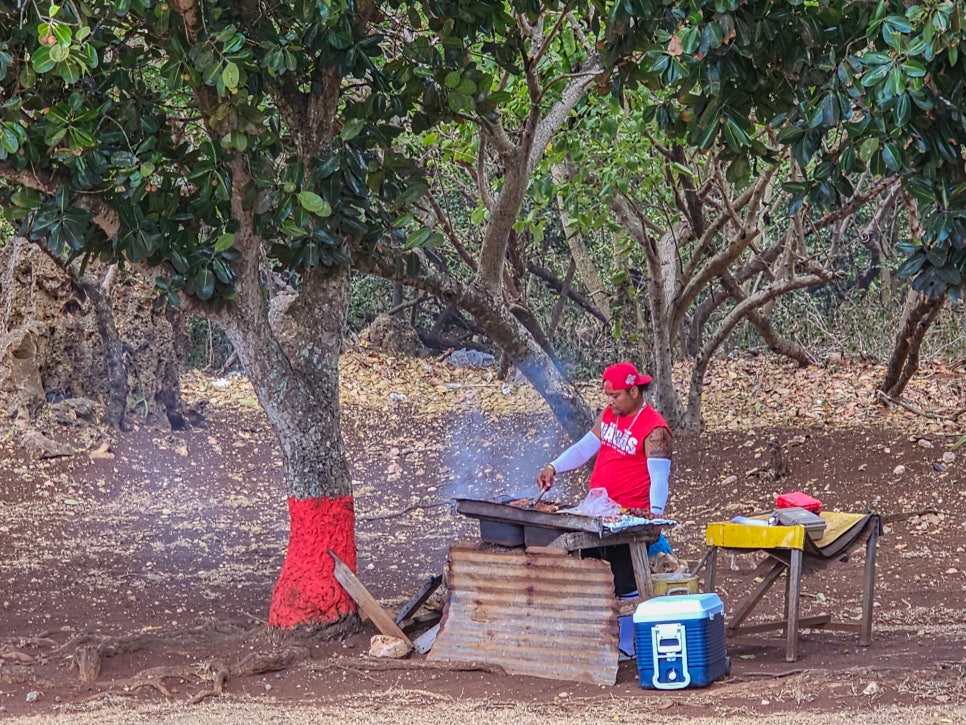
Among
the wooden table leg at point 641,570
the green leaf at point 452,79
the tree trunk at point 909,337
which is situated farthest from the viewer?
the tree trunk at point 909,337

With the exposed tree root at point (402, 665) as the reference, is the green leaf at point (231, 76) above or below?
above

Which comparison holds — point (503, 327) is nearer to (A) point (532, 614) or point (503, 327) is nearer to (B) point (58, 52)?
(A) point (532, 614)

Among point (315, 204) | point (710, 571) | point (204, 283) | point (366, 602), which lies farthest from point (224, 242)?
point (710, 571)

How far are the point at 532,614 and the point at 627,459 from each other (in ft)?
3.38

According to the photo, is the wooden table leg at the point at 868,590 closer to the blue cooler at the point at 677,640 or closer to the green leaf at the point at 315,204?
the blue cooler at the point at 677,640

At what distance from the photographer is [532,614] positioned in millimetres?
5527

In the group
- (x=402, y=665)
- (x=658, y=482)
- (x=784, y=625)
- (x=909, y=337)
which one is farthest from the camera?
(x=909, y=337)

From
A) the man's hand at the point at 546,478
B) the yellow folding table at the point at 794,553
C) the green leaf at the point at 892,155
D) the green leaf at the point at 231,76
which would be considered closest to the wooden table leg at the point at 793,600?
the yellow folding table at the point at 794,553

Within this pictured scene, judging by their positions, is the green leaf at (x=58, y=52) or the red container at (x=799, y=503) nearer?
the green leaf at (x=58, y=52)

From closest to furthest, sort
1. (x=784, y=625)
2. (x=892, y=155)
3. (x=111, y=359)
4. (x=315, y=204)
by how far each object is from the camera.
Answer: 1. (x=892, y=155)
2. (x=315, y=204)
3. (x=784, y=625)
4. (x=111, y=359)

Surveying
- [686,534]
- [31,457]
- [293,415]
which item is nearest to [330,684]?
[293,415]

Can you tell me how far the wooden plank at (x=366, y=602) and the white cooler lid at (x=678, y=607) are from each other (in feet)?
4.60

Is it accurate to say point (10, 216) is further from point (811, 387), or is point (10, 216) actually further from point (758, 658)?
point (811, 387)

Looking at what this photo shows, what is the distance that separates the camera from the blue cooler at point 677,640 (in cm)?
502
